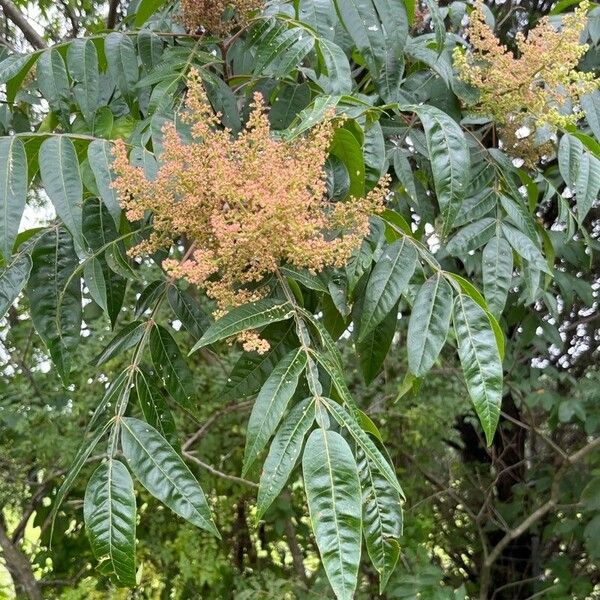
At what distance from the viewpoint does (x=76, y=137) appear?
1.35 meters

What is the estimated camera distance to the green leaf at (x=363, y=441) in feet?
3.27

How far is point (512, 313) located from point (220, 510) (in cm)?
144

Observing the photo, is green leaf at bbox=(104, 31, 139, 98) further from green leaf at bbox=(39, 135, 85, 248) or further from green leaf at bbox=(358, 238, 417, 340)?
green leaf at bbox=(358, 238, 417, 340)

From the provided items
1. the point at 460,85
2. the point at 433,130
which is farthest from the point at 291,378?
the point at 460,85

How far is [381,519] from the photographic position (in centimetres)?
101

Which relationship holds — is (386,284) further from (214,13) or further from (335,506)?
(214,13)

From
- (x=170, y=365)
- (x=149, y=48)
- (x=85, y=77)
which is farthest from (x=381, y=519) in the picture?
(x=149, y=48)

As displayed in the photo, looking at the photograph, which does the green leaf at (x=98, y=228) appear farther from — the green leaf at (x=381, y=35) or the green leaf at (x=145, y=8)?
the green leaf at (x=381, y=35)

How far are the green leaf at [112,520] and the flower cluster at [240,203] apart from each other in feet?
0.87

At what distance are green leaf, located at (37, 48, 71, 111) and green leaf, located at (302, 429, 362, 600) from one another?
3.08 ft

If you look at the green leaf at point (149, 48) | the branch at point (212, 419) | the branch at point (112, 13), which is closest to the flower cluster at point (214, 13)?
the green leaf at point (149, 48)

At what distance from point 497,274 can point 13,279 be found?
0.93m

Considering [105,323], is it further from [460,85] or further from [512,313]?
[460,85]

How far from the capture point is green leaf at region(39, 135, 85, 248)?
1.21 m
